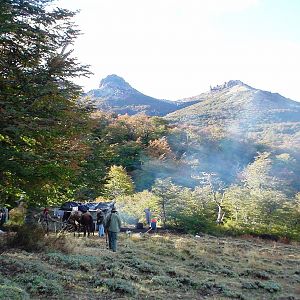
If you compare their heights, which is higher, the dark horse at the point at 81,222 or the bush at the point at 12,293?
the bush at the point at 12,293

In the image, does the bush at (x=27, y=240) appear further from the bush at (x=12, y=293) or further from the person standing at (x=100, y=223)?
the person standing at (x=100, y=223)

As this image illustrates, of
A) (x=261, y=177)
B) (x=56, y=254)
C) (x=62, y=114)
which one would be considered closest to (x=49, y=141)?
(x=62, y=114)

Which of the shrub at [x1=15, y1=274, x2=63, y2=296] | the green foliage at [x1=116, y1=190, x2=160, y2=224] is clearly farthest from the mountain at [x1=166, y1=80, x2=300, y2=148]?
the shrub at [x1=15, y1=274, x2=63, y2=296]

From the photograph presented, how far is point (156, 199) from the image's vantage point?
109 feet

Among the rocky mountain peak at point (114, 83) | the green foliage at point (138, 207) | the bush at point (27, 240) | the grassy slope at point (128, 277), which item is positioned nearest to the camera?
the grassy slope at point (128, 277)

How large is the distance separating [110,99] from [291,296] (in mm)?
156300

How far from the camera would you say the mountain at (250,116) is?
107375mm

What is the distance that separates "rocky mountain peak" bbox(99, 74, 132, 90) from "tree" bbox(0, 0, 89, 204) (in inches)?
6841

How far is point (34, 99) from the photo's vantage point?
9031 millimetres

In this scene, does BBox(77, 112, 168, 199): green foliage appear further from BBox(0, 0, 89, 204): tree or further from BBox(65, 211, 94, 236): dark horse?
BBox(0, 0, 89, 204): tree

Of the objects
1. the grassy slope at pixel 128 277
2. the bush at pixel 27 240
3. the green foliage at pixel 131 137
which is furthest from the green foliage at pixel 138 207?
the bush at pixel 27 240

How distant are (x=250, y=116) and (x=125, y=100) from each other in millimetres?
55698

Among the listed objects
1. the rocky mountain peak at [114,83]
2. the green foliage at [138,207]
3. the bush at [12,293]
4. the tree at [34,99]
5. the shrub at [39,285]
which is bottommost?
the green foliage at [138,207]

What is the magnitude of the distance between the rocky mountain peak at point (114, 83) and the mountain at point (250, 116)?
41.0 meters
